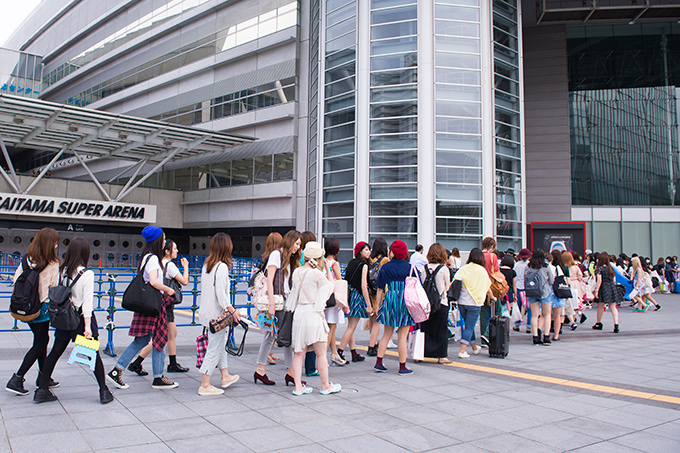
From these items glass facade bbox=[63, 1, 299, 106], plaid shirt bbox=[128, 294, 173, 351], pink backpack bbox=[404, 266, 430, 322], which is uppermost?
glass facade bbox=[63, 1, 299, 106]

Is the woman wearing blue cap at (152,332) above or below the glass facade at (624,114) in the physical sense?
below

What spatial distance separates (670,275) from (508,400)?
2407 centimetres

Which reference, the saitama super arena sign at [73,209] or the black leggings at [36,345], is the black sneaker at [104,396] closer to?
the black leggings at [36,345]

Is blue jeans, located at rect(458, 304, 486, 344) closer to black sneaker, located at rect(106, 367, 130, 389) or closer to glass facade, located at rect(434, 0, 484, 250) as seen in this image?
black sneaker, located at rect(106, 367, 130, 389)

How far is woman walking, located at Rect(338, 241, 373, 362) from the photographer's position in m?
7.91

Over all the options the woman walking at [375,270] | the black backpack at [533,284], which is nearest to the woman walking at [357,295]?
the woman walking at [375,270]

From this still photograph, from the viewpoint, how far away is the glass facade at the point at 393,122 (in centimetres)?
2130

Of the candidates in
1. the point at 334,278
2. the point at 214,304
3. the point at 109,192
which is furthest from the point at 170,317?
the point at 109,192

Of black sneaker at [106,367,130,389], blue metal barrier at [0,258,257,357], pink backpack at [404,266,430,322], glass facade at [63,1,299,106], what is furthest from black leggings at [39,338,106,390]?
glass facade at [63,1,299,106]

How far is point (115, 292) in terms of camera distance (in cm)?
868

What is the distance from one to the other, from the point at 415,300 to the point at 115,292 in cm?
514

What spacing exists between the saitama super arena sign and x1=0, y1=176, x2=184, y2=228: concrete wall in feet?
3.87

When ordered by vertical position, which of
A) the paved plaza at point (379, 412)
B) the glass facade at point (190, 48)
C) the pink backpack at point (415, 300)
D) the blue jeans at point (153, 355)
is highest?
the glass facade at point (190, 48)

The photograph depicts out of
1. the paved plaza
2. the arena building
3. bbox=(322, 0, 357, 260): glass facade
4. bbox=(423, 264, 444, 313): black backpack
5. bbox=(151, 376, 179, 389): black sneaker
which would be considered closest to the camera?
the paved plaza
